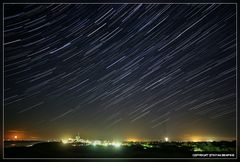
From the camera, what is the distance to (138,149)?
611 cm

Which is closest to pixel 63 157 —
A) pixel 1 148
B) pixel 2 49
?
pixel 1 148

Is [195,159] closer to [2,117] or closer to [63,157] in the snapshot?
[63,157]

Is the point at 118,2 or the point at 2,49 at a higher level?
the point at 118,2

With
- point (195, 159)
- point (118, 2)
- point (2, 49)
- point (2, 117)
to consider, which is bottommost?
point (195, 159)

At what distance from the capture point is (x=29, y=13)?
6.26 metres

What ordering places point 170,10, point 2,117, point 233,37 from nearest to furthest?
1. point 2,117
2. point 233,37
3. point 170,10

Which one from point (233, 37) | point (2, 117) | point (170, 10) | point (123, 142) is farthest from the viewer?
point (123, 142)

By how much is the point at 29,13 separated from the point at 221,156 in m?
4.25

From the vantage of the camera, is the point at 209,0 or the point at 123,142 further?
the point at 123,142

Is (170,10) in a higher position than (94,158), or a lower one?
higher

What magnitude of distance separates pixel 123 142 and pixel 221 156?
2.01 metres

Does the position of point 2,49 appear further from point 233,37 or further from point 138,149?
point 233,37

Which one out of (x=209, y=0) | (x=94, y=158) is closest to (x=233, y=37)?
(x=209, y=0)

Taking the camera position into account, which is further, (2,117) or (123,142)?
(123,142)
